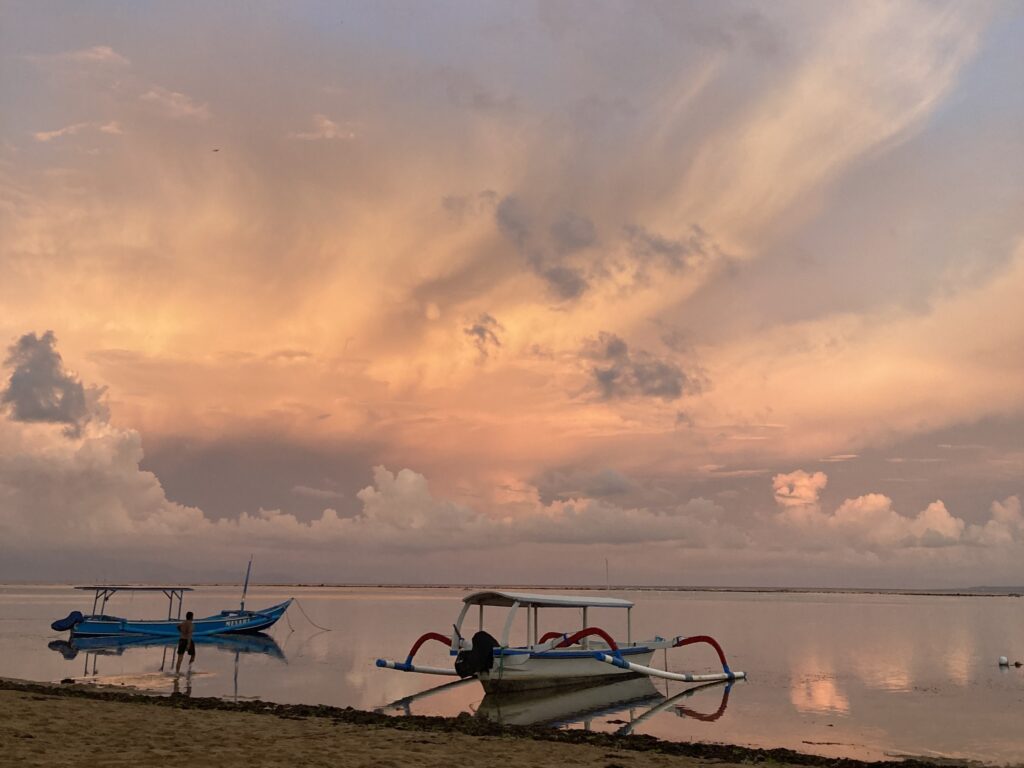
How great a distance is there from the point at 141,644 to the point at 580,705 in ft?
118

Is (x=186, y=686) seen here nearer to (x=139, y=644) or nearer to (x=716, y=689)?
(x=716, y=689)

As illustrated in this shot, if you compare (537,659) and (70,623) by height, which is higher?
(70,623)

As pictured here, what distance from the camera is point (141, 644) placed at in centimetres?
5497

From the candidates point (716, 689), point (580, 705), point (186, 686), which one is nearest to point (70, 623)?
point (186, 686)

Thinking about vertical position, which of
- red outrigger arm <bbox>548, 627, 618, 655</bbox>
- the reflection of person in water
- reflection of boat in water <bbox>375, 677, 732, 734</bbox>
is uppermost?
red outrigger arm <bbox>548, 627, 618, 655</bbox>

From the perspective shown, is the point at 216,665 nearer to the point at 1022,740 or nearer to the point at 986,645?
the point at 1022,740

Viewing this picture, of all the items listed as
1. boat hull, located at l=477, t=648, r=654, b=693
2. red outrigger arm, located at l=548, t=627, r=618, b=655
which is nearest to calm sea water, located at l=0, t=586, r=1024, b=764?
boat hull, located at l=477, t=648, r=654, b=693

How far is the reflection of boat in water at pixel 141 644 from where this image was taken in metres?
50.1

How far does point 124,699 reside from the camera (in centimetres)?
2414

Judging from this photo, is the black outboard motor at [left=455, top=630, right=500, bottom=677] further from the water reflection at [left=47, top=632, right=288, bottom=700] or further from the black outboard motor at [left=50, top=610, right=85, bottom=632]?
the black outboard motor at [left=50, top=610, right=85, bottom=632]

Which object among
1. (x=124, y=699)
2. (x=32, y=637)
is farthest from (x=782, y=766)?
(x=32, y=637)

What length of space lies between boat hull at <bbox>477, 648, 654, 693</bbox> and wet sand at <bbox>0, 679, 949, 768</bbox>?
775cm

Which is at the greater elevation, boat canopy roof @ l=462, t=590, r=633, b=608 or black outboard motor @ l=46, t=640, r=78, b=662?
boat canopy roof @ l=462, t=590, r=633, b=608

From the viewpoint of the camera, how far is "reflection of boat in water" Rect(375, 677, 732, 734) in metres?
27.8
